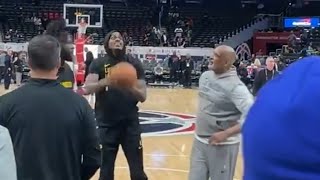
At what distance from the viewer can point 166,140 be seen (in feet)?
34.6

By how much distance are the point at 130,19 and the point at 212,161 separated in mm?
33459

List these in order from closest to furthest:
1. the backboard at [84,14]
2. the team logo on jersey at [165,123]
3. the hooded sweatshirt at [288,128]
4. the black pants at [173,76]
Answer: the hooded sweatshirt at [288,128]
the team logo on jersey at [165,123]
the black pants at [173,76]
the backboard at [84,14]

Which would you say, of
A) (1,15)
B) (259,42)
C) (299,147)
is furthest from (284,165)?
(1,15)

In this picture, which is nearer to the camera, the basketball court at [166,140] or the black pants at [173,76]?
the basketball court at [166,140]

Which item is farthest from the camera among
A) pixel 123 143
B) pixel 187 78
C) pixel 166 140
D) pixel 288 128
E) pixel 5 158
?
pixel 187 78

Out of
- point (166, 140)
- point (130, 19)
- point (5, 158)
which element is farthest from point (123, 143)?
point (130, 19)

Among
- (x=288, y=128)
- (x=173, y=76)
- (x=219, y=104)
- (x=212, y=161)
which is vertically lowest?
(x=173, y=76)

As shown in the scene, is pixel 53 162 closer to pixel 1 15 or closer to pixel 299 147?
pixel 299 147

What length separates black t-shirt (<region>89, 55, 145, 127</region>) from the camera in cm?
530

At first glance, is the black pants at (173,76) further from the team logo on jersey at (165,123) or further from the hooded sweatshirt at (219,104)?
the hooded sweatshirt at (219,104)

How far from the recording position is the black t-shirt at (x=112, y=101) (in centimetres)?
530

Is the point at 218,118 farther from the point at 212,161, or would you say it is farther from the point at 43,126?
the point at 43,126

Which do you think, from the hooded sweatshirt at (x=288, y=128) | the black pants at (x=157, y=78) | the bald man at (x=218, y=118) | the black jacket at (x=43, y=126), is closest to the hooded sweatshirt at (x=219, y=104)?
the bald man at (x=218, y=118)

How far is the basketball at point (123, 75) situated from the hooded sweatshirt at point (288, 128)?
3.68 m
